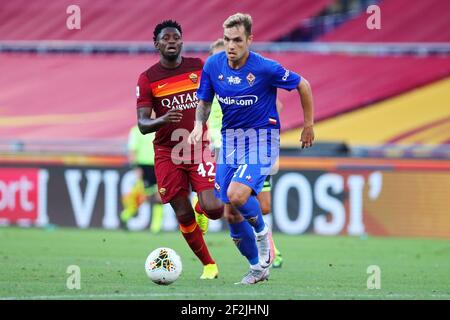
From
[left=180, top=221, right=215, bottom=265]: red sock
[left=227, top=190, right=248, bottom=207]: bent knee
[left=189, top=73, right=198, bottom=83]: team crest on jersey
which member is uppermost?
[left=189, top=73, right=198, bottom=83]: team crest on jersey

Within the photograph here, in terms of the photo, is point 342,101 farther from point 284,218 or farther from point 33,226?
point 33,226

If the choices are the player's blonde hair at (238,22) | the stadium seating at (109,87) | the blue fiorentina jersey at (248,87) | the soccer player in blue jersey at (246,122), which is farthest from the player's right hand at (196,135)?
the stadium seating at (109,87)

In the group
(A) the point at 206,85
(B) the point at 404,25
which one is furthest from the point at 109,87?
(A) the point at 206,85

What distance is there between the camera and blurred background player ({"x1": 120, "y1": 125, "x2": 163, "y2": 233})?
17.1 metres

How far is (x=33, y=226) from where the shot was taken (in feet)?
59.1

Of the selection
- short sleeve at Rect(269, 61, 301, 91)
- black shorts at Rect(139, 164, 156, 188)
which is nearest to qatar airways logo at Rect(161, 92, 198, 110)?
short sleeve at Rect(269, 61, 301, 91)

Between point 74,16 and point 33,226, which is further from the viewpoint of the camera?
point 74,16

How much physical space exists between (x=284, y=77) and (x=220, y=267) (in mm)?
3002

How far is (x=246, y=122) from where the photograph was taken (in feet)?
32.5

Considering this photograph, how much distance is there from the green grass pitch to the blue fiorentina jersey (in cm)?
150

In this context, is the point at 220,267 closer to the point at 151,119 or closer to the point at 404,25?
the point at 151,119

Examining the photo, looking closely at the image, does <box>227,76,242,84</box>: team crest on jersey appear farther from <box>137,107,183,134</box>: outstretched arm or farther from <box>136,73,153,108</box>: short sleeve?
<box>136,73,153,108</box>: short sleeve

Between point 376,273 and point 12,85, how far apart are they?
1244 cm
